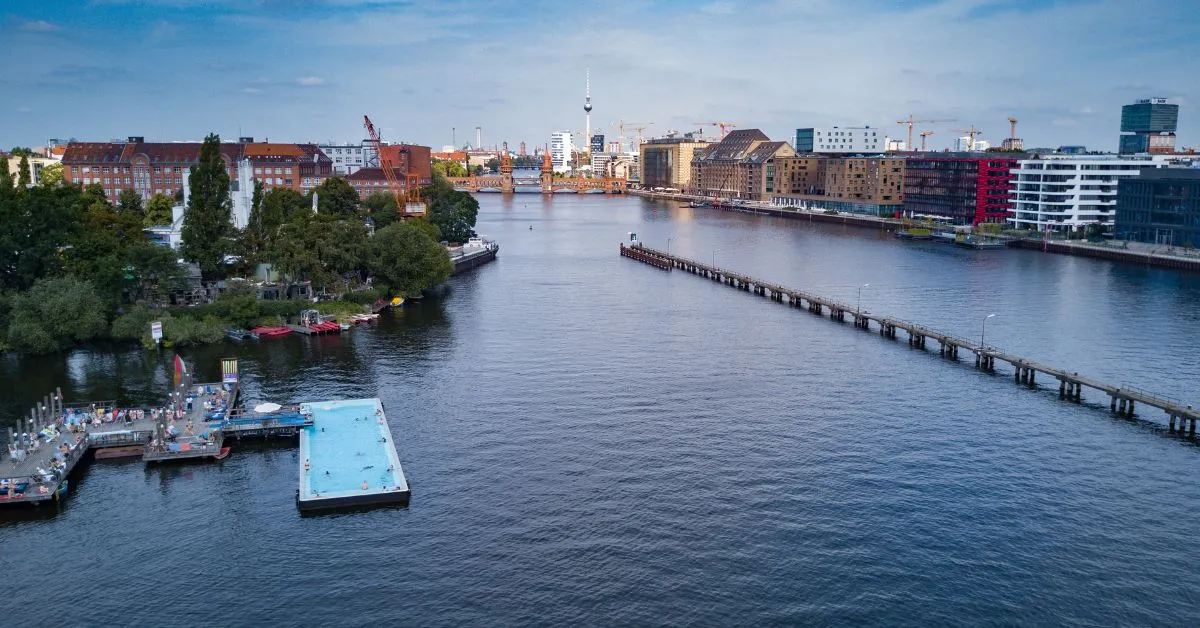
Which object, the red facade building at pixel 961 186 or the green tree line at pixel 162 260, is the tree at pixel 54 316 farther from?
the red facade building at pixel 961 186

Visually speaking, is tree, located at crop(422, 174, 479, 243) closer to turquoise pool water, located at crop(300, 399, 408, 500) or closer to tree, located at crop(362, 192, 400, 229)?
tree, located at crop(362, 192, 400, 229)

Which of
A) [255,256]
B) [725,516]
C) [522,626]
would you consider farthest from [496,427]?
[255,256]

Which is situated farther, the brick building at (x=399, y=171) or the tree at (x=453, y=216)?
the brick building at (x=399, y=171)

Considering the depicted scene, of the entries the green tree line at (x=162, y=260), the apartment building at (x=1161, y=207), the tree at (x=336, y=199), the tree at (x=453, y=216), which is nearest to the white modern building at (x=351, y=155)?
the tree at (x=453, y=216)

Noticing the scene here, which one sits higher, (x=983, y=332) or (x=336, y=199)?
(x=336, y=199)

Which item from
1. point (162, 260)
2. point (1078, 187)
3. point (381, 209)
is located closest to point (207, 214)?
point (162, 260)

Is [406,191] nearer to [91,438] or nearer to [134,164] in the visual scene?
[134,164]
